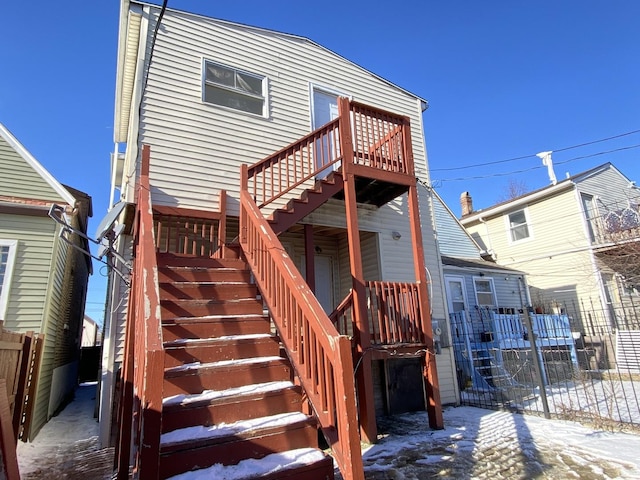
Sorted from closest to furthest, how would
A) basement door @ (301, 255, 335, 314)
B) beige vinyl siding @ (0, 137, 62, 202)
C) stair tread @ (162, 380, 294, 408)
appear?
1. stair tread @ (162, 380, 294, 408)
2. beige vinyl siding @ (0, 137, 62, 202)
3. basement door @ (301, 255, 335, 314)

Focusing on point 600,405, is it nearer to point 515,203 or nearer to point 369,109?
point 369,109

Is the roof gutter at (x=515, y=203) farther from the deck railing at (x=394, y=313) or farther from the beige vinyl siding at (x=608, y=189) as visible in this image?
the deck railing at (x=394, y=313)

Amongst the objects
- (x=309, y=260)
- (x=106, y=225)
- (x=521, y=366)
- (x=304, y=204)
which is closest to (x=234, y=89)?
(x=304, y=204)

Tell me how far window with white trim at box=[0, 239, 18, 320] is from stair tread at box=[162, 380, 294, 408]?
20.8ft

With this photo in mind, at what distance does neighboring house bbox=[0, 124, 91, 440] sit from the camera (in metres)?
7.16

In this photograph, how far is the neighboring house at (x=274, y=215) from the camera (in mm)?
3266

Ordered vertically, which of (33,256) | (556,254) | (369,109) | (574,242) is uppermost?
(369,109)

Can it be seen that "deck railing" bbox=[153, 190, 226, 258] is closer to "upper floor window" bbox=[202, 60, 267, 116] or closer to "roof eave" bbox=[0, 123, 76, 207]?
"upper floor window" bbox=[202, 60, 267, 116]

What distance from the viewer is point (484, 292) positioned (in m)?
13.0

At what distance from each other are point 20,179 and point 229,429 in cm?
851

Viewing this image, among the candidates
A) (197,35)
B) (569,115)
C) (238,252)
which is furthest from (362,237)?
(569,115)

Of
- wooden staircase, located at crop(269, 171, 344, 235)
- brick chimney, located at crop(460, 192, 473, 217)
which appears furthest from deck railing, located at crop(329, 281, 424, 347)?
brick chimney, located at crop(460, 192, 473, 217)

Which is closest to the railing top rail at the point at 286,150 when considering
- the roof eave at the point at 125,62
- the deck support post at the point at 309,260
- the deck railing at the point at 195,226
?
the deck railing at the point at 195,226

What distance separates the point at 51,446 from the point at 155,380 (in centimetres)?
552
